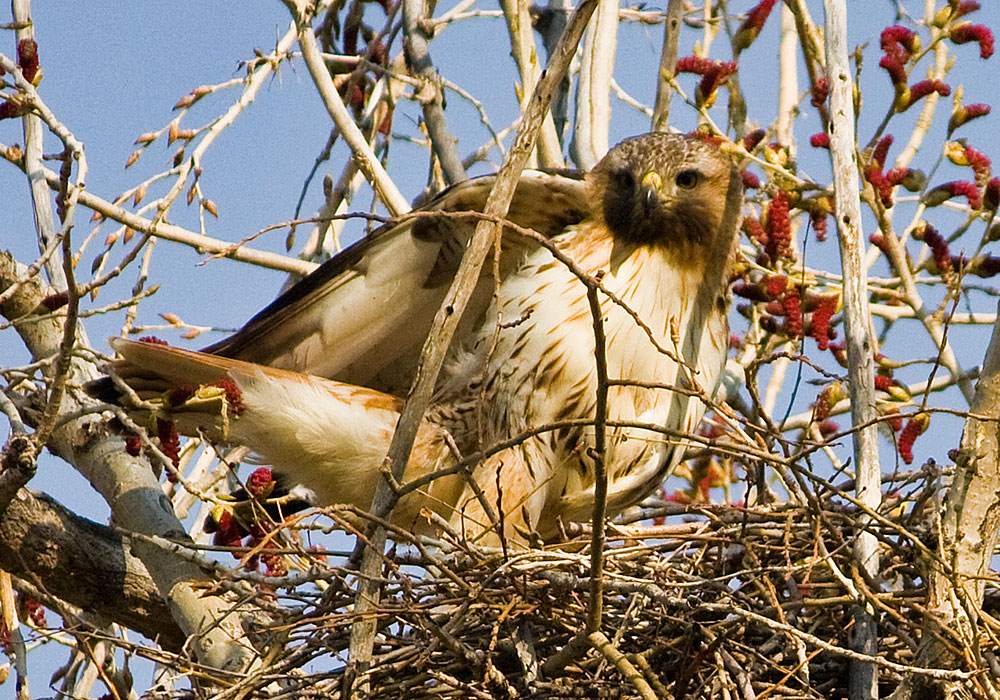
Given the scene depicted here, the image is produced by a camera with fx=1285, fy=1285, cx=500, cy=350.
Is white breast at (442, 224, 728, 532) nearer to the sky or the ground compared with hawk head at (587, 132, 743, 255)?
nearer to the ground

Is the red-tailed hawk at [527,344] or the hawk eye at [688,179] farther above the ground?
the hawk eye at [688,179]

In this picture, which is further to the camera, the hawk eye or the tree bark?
the hawk eye

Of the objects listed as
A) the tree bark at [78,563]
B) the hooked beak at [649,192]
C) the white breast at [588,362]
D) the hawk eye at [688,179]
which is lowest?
the tree bark at [78,563]

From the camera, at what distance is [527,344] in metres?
4.31

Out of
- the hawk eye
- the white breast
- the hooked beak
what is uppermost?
the hawk eye

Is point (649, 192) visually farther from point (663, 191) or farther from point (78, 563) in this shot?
point (78, 563)

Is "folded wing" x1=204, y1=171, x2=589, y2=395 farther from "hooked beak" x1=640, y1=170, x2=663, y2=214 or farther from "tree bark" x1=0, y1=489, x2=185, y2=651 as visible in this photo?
"tree bark" x1=0, y1=489, x2=185, y2=651

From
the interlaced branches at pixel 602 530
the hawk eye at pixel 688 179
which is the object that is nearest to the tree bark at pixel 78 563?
the interlaced branches at pixel 602 530

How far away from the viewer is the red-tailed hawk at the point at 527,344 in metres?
4.27

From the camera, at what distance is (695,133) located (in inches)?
182

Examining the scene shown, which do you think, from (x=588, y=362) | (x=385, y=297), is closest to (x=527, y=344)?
(x=588, y=362)

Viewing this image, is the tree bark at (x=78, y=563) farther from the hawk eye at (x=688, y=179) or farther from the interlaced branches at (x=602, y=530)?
the hawk eye at (x=688, y=179)

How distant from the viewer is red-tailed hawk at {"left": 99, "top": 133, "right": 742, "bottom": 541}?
4266mm

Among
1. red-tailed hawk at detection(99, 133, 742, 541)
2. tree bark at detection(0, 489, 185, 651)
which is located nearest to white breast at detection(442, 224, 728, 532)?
red-tailed hawk at detection(99, 133, 742, 541)
